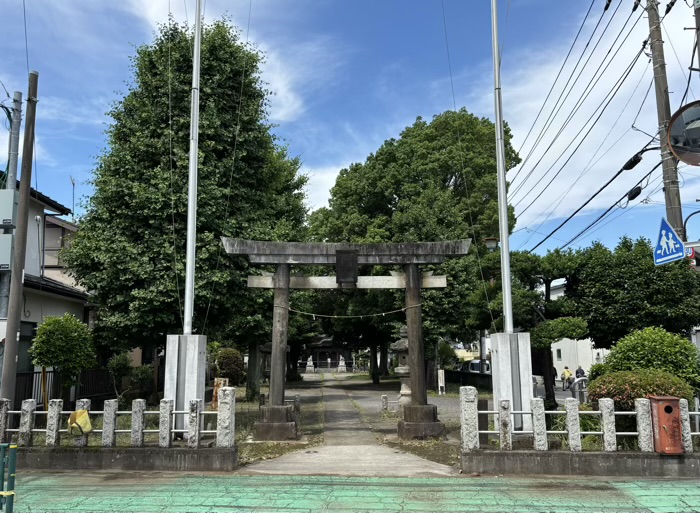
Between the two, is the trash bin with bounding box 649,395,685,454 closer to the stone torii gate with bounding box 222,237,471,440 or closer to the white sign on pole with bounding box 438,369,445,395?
the stone torii gate with bounding box 222,237,471,440

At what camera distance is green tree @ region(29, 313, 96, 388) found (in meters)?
14.6

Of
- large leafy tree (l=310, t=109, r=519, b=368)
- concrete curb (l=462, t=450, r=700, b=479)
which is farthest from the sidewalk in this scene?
large leafy tree (l=310, t=109, r=519, b=368)

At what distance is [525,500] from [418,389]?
17.8 ft

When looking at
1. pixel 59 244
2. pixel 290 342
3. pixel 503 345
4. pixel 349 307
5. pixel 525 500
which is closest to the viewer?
pixel 525 500

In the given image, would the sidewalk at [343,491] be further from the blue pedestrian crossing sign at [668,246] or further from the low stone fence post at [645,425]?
the blue pedestrian crossing sign at [668,246]

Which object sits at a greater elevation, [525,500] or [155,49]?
[155,49]

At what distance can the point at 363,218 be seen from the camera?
31.1 m

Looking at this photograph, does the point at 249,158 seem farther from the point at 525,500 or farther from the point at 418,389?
the point at 525,500

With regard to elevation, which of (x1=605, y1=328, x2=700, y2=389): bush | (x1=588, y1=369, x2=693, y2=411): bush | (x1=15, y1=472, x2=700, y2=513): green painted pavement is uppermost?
(x1=605, y1=328, x2=700, y2=389): bush

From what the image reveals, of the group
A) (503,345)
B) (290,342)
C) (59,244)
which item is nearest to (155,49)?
(59,244)

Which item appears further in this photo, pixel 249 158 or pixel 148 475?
pixel 249 158

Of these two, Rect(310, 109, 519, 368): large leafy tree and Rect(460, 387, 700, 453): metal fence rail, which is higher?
Rect(310, 109, 519, 368): large leafy tree

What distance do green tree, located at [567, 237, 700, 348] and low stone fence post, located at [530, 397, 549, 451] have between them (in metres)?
9.86

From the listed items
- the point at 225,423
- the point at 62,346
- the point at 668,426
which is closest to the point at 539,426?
the point at 668,426
